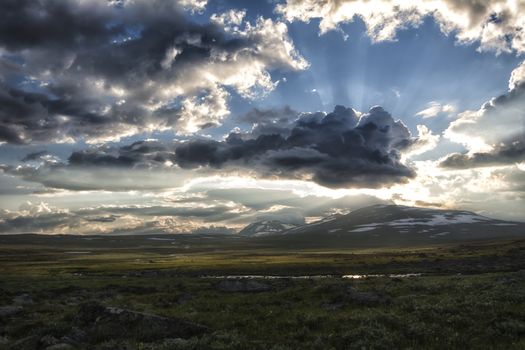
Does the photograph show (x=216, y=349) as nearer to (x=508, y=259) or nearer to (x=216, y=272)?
(x=216, y=272)

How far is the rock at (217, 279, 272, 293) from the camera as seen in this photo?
49.9 meters

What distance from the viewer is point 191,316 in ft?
96.5

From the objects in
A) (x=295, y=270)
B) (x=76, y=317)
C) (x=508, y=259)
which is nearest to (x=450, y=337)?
(x=76, y=317)

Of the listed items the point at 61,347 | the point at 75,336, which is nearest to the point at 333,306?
the point at 75,336

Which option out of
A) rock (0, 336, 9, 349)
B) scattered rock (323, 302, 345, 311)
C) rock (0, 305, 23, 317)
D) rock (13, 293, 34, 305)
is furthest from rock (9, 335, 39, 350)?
rock (13, 293, 34, 305)

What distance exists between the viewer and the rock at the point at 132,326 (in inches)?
844

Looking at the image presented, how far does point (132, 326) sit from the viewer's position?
74.0ft

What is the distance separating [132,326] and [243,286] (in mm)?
29496

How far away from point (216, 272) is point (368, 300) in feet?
242

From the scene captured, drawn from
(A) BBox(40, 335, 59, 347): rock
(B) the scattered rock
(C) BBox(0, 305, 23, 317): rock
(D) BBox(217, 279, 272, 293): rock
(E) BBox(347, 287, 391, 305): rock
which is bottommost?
(D) BBox(217, 279, 272, 293): rock

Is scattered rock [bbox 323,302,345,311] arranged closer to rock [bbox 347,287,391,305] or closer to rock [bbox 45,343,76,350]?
rock [bbox 347,287,391,305]

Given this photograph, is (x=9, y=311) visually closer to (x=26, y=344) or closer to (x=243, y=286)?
(x=26, y=344)

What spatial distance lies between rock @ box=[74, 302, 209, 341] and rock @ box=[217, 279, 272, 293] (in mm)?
26432

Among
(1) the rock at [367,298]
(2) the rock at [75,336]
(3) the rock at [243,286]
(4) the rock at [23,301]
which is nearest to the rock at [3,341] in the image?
(2) the rock at [75,336]
